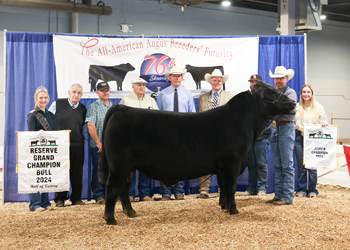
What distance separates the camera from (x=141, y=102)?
5121 mm

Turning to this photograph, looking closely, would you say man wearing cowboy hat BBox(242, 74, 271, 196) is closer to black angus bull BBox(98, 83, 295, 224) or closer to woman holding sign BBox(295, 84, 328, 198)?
woman holding sign BBox(295, 84, 328, 198)

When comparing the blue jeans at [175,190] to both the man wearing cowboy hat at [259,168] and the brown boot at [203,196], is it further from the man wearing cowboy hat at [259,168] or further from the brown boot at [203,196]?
the man wearing cowboy hat at [259,168]

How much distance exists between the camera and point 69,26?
31.9 ft

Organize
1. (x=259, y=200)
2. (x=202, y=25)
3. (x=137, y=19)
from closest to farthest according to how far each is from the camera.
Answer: (x=259, y=200) → (x=137, y=19) → (x=202, y=25)

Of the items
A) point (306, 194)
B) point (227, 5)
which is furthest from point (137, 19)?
point (306, 194)

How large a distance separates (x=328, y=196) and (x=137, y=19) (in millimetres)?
7461

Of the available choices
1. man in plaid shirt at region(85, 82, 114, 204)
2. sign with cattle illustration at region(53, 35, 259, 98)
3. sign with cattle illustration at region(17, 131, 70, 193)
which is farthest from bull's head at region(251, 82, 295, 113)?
sign with cattle illustration at region(17, 131, 70, 193)

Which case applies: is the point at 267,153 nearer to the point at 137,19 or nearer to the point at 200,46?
the point at 200,46

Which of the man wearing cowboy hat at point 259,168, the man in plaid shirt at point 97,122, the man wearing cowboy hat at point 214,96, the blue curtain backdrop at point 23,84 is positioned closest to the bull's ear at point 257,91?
the man wearing cowboy hat at point 214,96

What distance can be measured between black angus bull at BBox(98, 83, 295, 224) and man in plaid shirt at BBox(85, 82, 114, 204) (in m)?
1.04

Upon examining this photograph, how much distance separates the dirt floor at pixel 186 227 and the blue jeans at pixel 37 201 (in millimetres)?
174

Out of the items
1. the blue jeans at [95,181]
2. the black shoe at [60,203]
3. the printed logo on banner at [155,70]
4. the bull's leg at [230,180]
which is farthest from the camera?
the printed logo on banner at [155,70]

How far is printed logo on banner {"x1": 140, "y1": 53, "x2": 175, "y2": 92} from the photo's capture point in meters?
5.57

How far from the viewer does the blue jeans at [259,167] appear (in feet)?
17.6
